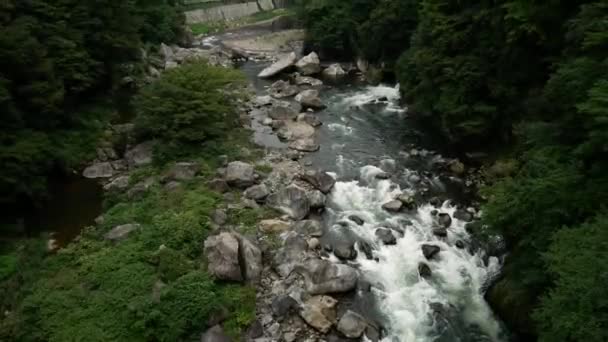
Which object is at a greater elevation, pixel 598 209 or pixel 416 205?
pixel 598 209

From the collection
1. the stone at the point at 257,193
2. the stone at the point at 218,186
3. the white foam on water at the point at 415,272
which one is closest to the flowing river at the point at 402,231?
the white foam on water at the point at 415,272

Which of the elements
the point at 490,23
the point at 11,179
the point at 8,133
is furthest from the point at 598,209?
the point at 8,133

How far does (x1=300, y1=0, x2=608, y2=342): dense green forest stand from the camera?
9.05 m

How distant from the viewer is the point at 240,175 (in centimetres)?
1853

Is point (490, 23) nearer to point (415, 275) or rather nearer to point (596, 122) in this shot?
point (596, 122)

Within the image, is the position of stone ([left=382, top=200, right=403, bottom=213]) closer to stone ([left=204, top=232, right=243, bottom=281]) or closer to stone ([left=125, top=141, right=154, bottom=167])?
stone ([left=204, top=232, right=243, bottom=281])

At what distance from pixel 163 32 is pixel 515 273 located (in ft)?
126

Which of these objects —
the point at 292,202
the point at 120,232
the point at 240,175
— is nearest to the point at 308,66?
the point at 240,175

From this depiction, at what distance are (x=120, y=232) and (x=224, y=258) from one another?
425cm

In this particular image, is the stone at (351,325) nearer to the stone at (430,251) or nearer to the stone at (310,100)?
the stone at (430,251)

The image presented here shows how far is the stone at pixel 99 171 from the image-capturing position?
19750 millimetres

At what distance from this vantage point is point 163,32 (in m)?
41.5

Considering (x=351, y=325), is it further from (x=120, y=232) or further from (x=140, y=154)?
(x=140, y=154)

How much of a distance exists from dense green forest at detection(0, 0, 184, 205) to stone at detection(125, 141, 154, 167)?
6.80 feet
